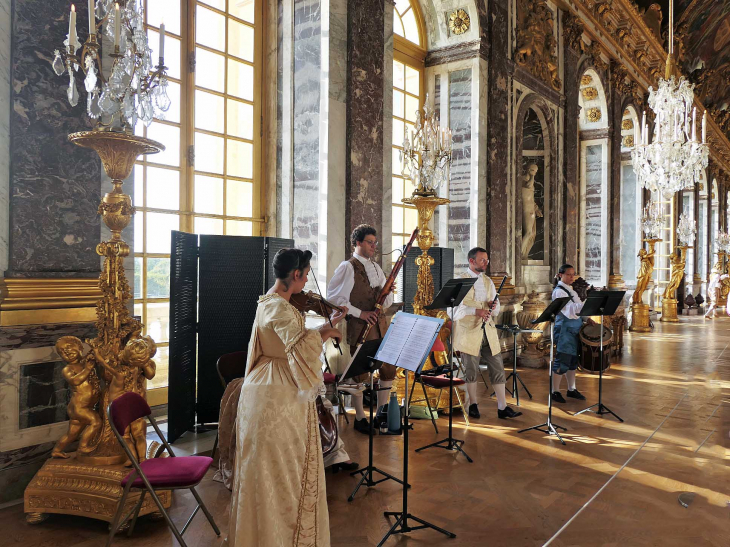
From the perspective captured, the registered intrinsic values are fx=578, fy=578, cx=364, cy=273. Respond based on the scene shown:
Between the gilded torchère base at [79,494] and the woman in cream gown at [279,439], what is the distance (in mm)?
1031

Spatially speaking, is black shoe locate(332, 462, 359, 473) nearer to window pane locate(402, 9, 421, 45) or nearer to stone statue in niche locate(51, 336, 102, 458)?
stone statue in niche locate(51, 336, 102, 458)

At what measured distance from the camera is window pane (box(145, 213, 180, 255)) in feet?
18.9

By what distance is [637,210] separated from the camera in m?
17.1

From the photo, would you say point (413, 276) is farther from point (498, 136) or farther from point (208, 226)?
point (498, 136)

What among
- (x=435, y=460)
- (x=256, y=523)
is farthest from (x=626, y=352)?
(x=256, y=523)

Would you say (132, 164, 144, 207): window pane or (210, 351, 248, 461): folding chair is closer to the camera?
(210, 351, 248, 461): folding chair

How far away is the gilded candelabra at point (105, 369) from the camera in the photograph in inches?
142

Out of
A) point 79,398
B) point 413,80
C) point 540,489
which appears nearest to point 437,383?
point 540,489

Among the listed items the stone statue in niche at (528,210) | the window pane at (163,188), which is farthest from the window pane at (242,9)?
the stone statue in niche at (528,210)

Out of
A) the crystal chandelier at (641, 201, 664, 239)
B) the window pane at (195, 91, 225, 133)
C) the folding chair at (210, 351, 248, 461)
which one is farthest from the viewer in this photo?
the crystal chandelier at (641, 201, 664, 239)

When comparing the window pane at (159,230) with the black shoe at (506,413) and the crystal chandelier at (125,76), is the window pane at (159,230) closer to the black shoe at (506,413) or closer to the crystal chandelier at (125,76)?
the crystal chandelier at (125,76)

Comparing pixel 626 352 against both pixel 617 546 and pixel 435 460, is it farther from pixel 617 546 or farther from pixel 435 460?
pixel 617 546

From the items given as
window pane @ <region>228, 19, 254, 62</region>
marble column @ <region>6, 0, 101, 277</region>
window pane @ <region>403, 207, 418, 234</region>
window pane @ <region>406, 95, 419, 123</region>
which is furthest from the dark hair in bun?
window pane @ <region>406, 95, 419, 123</region>

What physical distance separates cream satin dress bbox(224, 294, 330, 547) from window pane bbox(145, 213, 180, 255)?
323cm
